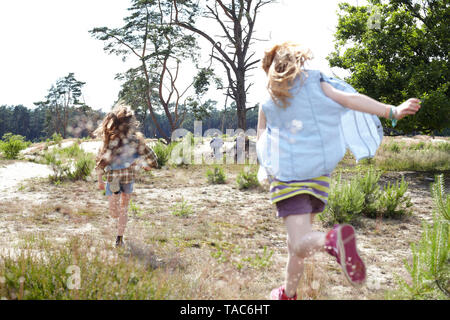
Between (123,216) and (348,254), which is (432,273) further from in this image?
(123,216)

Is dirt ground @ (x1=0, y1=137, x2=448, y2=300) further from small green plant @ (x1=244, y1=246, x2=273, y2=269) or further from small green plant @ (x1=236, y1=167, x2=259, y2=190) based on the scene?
small green plant @ (x1=236, y1=167, x2=259, y2=190)

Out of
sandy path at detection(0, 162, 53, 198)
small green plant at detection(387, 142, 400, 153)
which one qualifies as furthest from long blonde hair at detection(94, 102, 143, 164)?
small green plant at detection(387, 142, 400, 153)

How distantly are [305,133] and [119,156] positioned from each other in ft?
7.57

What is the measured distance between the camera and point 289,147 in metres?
2.02

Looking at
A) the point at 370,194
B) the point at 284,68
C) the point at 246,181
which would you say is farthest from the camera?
the point at 246,181

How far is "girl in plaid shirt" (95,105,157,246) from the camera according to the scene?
3.63m

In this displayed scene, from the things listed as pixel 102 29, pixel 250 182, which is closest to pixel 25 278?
pixel 250 182

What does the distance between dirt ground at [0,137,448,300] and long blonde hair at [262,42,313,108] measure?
1373 mm

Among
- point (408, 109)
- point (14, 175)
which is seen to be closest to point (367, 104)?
point (408, 109)

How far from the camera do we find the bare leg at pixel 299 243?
185cm

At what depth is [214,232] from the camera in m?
4.32
